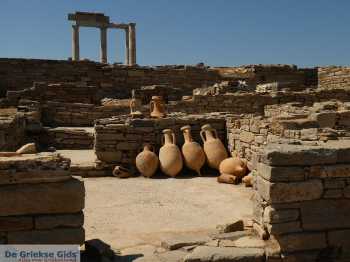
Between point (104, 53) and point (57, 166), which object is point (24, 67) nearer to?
point (104, 53)

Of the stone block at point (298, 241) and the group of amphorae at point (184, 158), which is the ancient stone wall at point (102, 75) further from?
the stone block at point (298, 241)

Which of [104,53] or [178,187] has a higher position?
[104,53]

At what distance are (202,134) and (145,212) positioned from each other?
12.1 ft

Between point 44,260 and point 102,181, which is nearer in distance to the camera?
point 44,260

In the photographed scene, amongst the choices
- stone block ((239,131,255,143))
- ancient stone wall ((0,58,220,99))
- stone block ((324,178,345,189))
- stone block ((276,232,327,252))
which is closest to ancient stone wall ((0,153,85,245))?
stone block ((276,232,327,252))

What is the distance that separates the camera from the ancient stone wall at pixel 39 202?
3.63m

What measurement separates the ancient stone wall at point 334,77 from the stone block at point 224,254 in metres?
15.9

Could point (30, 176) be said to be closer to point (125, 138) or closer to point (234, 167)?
point (234, 167)

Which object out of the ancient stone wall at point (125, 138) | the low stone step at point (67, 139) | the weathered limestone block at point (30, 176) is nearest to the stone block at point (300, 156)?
the weathered limestone block at point (30, 176)

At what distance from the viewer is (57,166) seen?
3750 millimetres

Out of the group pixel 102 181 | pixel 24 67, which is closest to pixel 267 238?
pixel 102 181

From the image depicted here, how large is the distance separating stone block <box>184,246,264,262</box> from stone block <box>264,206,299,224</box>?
0.30 meters

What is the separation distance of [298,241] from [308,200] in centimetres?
39

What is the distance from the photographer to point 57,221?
147 inches
